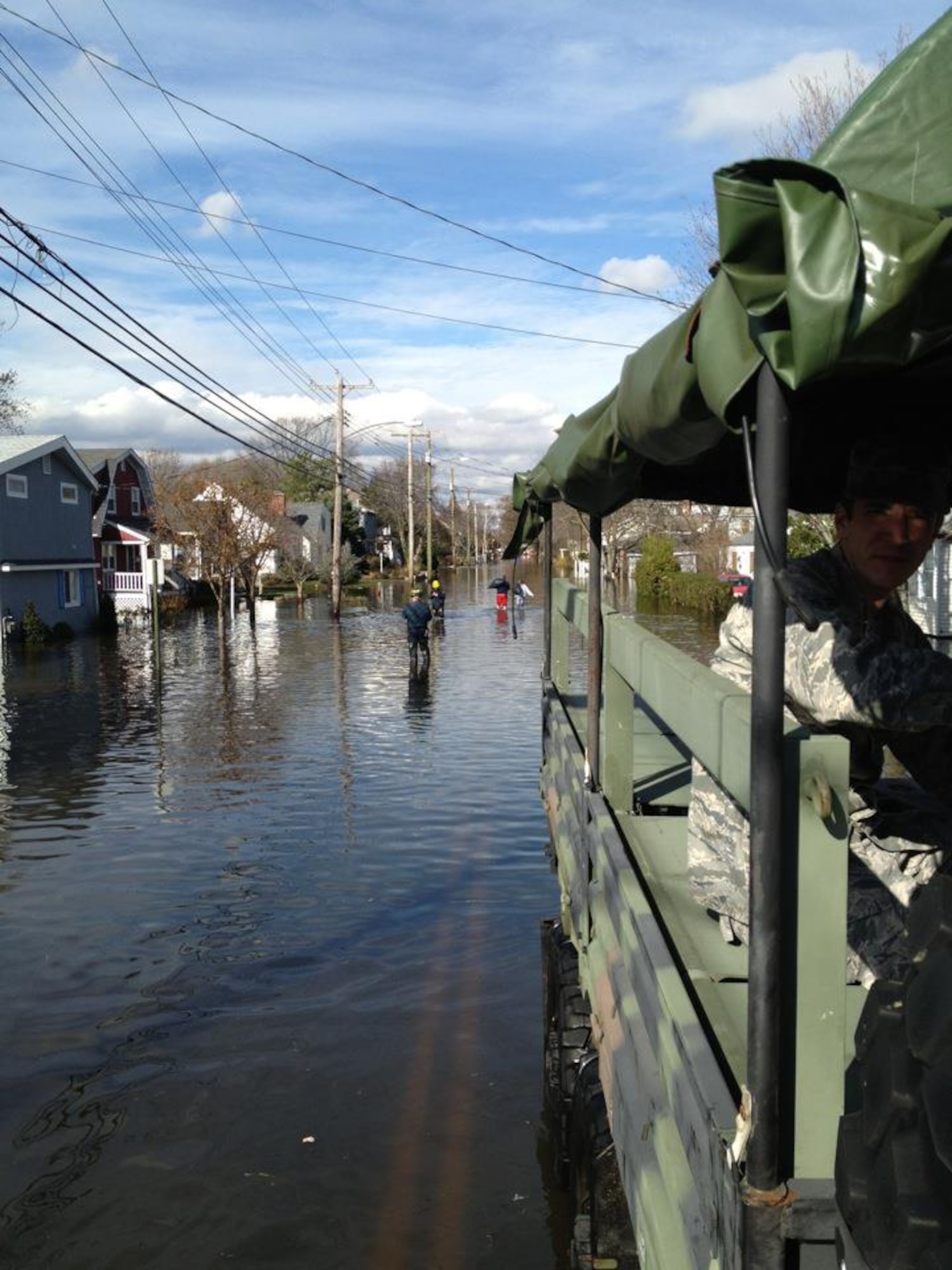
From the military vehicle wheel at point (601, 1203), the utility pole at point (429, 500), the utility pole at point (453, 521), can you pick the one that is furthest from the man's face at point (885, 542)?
the utility pole at point (453, 521)

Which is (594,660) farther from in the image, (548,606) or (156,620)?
(156,620)

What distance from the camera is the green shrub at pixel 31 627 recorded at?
33406 millimetres

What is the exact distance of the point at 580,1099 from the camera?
14.4 ft

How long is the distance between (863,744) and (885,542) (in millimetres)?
481

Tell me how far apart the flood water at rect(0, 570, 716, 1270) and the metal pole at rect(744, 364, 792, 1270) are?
134 inches

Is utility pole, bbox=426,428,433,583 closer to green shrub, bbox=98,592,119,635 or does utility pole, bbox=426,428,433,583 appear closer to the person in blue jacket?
green shrub, bbox=98,592,119,635

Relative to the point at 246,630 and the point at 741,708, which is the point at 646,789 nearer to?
the point at 741,708

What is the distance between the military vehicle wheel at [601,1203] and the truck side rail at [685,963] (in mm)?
292

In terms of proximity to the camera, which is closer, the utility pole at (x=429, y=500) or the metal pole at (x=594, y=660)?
the metal pole at (x=594, y=660)

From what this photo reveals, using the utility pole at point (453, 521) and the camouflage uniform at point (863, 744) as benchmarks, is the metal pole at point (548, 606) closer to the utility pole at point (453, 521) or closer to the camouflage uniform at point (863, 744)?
the camouflage uniform at point (863, 744)

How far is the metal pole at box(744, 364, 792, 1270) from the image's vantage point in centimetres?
188

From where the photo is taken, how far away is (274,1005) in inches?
294

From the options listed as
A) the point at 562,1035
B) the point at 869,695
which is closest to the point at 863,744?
the point at 869,695

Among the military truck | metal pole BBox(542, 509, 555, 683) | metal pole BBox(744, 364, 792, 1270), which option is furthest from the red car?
metal pole BBox(744, 364, 792, 1270)
